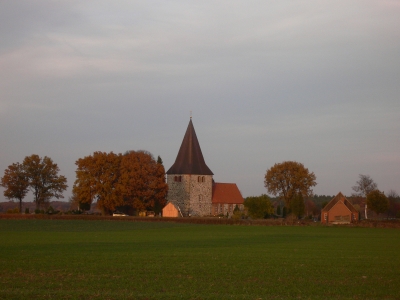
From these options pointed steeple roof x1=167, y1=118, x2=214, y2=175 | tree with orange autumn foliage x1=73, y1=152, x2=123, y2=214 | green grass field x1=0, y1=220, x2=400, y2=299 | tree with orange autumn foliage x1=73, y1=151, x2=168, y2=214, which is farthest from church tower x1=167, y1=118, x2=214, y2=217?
green grass field x1=0, y1=220, x2=400, y2=299

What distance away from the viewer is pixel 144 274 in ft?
52.9

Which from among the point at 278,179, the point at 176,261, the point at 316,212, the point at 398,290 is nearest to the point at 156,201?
the point at 278,179

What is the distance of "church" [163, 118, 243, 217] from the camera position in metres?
86.8

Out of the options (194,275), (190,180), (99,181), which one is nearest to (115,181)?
(99,181)

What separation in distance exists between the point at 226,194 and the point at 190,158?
10.2 metres

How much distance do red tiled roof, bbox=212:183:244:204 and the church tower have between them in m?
2.64

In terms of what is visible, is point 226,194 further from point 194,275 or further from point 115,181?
point 194,275

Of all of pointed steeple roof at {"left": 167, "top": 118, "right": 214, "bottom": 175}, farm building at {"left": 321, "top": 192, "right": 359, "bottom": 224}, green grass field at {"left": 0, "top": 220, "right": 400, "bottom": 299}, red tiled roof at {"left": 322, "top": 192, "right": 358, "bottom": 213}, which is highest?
pointed steeple roof at {"left": 167, "top": 118, "right": 214, "bottom": 175}

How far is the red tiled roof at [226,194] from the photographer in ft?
300

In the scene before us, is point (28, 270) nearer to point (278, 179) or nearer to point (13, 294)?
point (13, 294)

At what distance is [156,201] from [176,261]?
64680 mm

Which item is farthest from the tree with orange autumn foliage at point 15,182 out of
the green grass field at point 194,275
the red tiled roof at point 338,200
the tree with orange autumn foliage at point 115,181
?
the green grass field at point 194,275

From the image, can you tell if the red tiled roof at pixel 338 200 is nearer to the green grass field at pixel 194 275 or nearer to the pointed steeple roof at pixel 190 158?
the pointed steeple roof at pixel 190 158

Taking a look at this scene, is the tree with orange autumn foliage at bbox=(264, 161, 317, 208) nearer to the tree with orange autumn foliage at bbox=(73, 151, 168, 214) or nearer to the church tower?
the church tower
